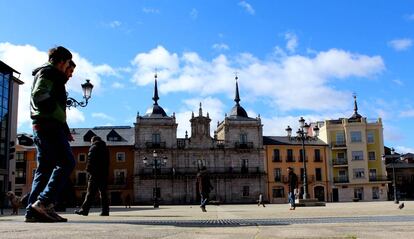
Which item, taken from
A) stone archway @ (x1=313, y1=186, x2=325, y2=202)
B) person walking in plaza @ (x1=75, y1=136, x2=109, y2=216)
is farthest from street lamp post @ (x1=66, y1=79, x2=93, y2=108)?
stone archway @ (x1=313, y1=186, x2=325, y2=202)

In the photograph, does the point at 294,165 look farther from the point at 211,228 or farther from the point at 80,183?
the point at 211,228

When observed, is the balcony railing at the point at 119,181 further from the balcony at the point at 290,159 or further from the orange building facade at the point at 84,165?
the balcony at the point at 290,159

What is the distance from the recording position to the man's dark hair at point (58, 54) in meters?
6.45

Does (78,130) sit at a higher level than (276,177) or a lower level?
higher

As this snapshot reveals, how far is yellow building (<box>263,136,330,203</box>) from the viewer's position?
208 ft

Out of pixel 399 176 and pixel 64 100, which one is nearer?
pixel 64 100

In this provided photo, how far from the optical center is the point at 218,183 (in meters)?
61.5

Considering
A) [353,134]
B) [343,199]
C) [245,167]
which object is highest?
[353,134]

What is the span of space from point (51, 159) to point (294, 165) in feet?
196

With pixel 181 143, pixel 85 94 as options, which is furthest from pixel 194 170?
pixel 85 94

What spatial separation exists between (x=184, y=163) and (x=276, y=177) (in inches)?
483

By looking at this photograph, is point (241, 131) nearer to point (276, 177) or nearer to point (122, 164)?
point (276, 177)

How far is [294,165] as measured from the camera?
64.2 metres

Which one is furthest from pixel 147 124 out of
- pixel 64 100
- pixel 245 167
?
pixel 64 100
